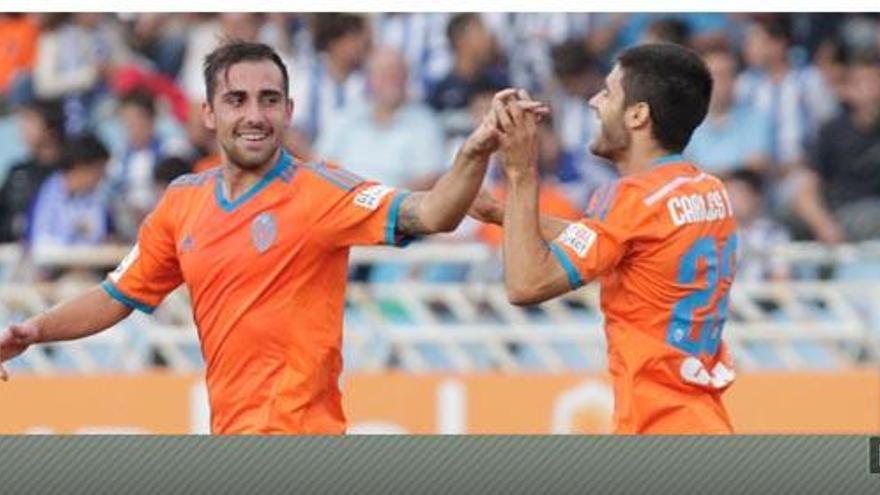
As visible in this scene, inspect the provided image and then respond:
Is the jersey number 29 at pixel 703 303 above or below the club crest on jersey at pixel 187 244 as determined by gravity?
below

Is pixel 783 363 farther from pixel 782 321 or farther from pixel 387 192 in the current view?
pixel 387 192

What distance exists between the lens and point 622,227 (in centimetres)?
755

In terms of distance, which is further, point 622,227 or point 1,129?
point 1,129

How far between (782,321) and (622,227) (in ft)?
20.2

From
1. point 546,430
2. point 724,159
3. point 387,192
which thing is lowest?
point 546,430

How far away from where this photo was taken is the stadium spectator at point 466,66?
46.7 ft

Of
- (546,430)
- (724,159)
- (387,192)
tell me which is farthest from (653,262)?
(724,159)

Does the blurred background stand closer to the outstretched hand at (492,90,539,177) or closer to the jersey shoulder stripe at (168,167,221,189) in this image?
the jersey shoulder stripe at (168,167,221,189)

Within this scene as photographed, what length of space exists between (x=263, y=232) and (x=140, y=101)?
268 inches

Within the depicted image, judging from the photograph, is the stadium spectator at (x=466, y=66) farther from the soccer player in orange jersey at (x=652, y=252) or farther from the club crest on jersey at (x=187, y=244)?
the soccer player in orange jersey at (x=652, y=252)

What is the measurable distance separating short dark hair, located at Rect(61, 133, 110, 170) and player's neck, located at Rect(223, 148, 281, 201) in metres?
6.52

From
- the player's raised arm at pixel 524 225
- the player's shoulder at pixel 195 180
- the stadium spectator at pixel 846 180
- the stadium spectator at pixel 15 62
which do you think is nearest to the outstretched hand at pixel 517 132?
the player's raised arm at pixel 524 225

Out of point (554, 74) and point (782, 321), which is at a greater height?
point (554, 74)

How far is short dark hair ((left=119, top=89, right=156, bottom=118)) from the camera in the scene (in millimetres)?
14492
